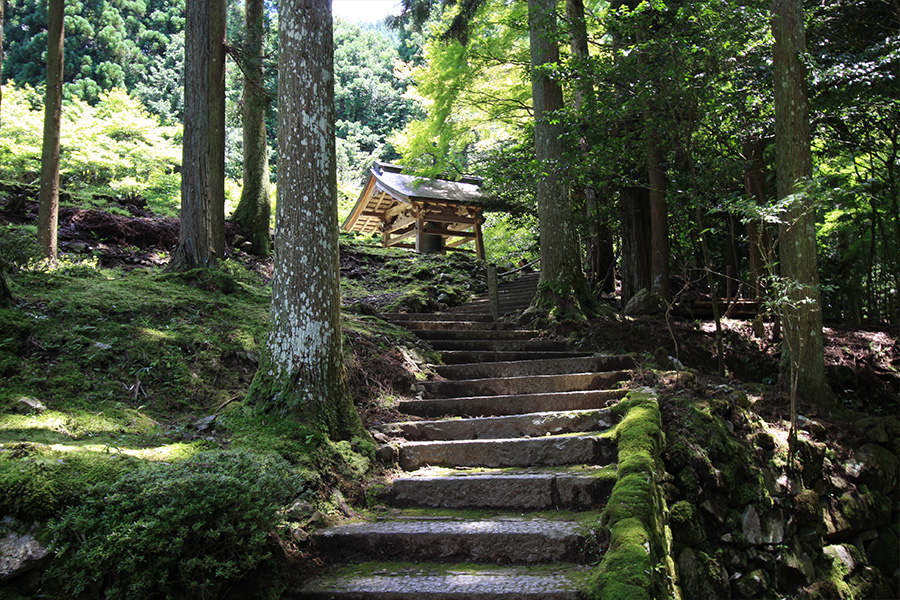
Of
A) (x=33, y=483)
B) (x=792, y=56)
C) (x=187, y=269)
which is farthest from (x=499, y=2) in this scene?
(x=33, y=483)

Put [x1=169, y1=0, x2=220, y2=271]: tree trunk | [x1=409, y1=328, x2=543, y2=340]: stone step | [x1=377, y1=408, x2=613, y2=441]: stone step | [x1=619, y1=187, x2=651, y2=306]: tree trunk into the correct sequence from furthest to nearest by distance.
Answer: [x1=619, y1=187, x2=651, y2=306]: tree trunk → [x1=409, y1=328, x2=543, y2=340]: stone step → [x1=169, y1=0, x2=220, y2=271]: tree trunk → [x1=377, y1=408, x2=613, y2=441]: stone step

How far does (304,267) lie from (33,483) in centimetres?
214

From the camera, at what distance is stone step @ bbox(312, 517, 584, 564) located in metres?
3.26

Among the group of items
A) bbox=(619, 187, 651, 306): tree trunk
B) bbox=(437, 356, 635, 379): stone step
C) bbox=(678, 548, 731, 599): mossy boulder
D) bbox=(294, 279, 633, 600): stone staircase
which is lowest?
bbox=(678, 548, 731, 599): mossy boulder

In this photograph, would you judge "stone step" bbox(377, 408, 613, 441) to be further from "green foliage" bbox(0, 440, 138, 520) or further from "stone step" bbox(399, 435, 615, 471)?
"green foliage" bbox(0, 440, 138, 520)

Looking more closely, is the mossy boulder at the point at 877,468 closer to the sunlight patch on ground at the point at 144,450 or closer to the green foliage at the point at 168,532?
the green foliage at the point at 168,532

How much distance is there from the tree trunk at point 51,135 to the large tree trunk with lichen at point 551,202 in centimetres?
616

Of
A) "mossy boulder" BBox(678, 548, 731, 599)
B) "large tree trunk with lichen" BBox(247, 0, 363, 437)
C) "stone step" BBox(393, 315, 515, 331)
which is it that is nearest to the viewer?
"mossy boulder" BBox(678, 548, 731, 599)

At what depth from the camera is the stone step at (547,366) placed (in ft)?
20.0

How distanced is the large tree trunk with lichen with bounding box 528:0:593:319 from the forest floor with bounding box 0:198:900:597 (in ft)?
1.84

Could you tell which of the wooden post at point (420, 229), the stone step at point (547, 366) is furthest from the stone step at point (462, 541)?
the wooden post at point (420, 229)

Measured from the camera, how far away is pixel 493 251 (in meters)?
20.3

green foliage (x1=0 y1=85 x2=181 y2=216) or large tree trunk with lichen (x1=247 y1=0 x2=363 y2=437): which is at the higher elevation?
green foliage (x1=0 y1=85 x2=181 y2=216)

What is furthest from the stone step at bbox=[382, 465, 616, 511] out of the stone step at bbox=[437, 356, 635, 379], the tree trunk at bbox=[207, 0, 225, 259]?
the tree trunk at bbox=[207, 0, 225, 259]
